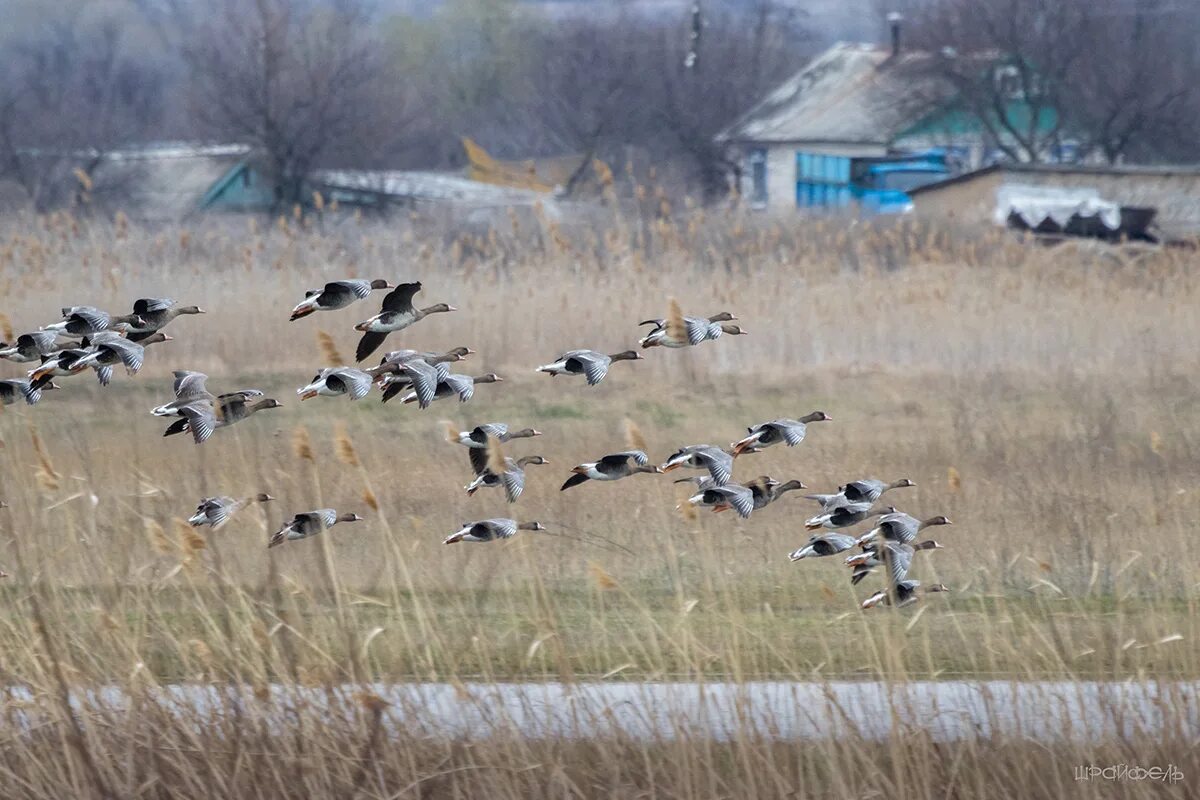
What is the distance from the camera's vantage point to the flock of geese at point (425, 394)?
3.66 meters

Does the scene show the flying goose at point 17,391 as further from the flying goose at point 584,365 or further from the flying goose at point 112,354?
the flying goose at point 584,365

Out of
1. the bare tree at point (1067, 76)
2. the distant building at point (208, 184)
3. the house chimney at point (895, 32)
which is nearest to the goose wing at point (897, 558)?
the distant building at point (208, 184)

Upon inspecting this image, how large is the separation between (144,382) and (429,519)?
5928 millimetres

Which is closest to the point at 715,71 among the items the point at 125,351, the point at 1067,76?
the point at 1067,76

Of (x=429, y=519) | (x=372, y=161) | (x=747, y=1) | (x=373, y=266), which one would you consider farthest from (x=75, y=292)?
(x=747, y=1)

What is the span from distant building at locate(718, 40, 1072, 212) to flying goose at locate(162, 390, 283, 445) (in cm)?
3961

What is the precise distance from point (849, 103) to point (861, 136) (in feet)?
7.61

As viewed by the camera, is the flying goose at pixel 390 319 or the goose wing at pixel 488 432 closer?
the flying goose at pixel 390 319

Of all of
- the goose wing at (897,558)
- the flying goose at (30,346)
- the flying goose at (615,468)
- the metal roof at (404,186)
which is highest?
the flying goose at (30,346)

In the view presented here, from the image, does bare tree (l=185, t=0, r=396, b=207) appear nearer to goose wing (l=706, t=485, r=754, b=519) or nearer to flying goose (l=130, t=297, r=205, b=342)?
flying goose (l=130, t=297, r=205, b=342)

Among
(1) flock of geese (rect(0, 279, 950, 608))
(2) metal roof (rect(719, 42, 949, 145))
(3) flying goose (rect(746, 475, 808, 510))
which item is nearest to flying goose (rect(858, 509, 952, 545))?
(1) flock of geese (rect(0, 279, 950, 608))

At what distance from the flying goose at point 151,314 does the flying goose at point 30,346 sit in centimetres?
20

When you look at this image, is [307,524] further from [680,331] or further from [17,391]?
[680,331]

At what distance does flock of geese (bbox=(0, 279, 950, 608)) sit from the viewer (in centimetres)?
366
